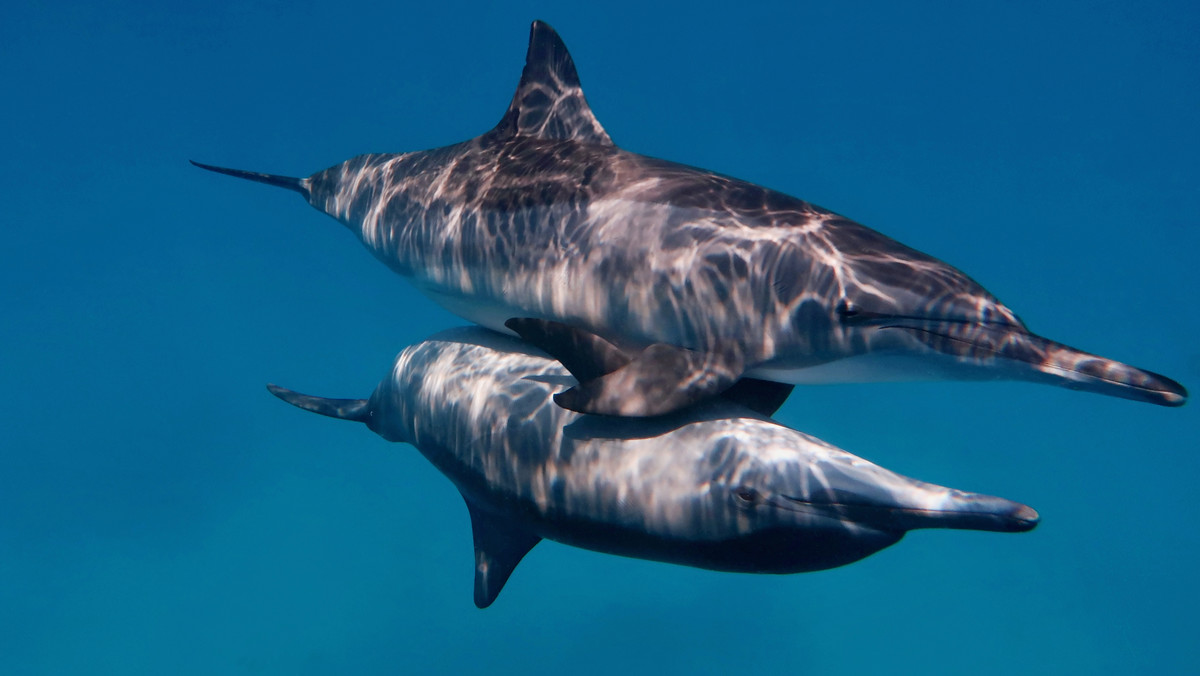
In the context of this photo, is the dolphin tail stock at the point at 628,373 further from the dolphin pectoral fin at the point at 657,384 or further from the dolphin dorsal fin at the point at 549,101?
the dolphin dorsal fin at the point at 549,101

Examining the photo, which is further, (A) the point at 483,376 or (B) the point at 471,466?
(A) the point at 483,376

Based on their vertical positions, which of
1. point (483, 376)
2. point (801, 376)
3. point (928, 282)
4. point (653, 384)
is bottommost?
point (483, 376)

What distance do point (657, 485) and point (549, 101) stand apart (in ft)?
12.9

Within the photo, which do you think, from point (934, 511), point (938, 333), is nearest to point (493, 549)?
point (934, 511)

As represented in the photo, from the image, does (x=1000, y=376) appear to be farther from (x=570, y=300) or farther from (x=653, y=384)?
(x=570, y=300)

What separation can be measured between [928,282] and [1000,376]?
697 millimetres

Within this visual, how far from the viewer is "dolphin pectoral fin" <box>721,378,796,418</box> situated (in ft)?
17.1

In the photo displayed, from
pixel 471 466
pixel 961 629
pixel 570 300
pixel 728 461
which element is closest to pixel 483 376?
pixel 471 466

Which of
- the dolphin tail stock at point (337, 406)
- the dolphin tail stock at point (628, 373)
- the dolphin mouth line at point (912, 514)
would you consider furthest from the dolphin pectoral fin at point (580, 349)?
the dolphin tail stock at point (337, 406)

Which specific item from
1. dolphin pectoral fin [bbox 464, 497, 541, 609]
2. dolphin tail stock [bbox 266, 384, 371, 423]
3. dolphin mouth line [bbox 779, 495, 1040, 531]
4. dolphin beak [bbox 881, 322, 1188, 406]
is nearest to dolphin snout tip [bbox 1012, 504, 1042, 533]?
dolphin mouth line [bbox 779, 495, 1040, 531]

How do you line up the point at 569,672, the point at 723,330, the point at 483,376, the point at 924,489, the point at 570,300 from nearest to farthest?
the point at 924,489 → the point at 723,330 → the point at 570,300 → the point at 483,376 → the point at 569,672

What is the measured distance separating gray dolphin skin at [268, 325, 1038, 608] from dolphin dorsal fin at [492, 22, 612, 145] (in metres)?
2.08

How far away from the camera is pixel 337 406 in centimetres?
785

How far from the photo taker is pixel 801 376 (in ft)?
15.5
